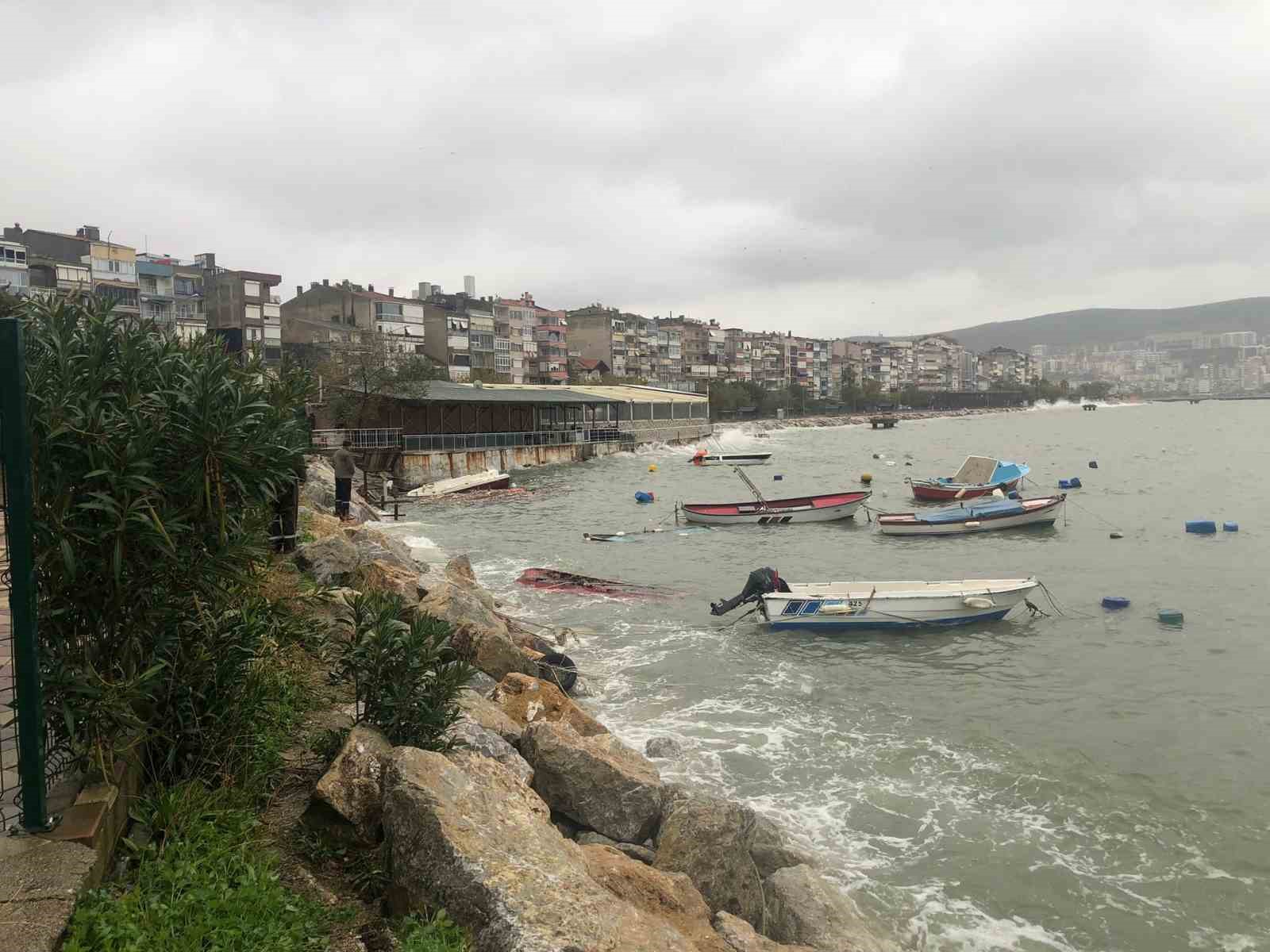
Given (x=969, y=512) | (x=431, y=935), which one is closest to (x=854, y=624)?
(x=431, y=935)

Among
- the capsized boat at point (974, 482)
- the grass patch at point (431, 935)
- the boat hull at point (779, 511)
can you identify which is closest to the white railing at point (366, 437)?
the boat hull at point (779, 511)

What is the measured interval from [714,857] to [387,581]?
25.3ft

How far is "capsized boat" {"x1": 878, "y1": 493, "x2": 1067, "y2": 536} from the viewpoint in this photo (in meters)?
34.8

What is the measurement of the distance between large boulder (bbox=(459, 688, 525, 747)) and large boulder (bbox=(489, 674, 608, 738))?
3.23 ft

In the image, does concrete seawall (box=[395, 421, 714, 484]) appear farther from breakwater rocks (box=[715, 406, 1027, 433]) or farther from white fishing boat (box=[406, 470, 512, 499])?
breakwater rocks (box=[715, 406, 1027, 433])

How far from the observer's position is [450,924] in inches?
199

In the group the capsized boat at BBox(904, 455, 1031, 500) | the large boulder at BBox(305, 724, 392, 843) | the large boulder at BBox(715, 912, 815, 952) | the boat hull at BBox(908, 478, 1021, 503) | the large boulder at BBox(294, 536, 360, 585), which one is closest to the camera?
the large boulder at BBox(305, 724, 392, 843)

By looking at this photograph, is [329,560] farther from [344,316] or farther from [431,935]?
[344,316]

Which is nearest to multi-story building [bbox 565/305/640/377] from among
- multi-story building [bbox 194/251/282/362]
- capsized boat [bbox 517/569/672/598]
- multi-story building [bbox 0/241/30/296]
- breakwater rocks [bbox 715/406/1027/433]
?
breakwater rocks [bbox 715/406/1027/433]

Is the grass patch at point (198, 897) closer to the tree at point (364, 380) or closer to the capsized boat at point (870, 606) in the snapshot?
the capsized boat at point (870, 606)

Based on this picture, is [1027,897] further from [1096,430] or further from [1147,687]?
[1096,430]

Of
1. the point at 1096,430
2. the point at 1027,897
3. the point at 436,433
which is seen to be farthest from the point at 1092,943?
the point at 1096,430

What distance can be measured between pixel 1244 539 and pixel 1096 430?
4411 inches

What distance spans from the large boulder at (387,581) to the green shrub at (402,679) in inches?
224
